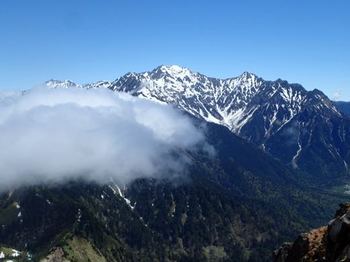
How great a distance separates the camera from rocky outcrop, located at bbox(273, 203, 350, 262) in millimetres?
60969

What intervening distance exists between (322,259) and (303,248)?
23.3 ft

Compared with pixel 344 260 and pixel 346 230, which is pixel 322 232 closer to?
pixel 346 230

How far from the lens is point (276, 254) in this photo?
85375 mm

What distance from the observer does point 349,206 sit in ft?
236

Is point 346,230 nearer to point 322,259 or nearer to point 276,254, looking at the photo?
Result: point 322,259

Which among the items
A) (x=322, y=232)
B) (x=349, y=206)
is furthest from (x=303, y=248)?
(x=349, y=206)

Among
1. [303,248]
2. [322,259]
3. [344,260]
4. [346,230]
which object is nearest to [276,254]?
[303,248]

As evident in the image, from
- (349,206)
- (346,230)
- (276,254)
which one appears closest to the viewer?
(346,230)

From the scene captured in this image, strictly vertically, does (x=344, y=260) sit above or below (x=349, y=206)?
below

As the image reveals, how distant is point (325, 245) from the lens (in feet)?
221

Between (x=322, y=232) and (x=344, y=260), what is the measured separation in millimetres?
18262

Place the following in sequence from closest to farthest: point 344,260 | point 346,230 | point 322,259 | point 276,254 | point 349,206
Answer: point 344,260 → point 346,230 → point 322,259 → point 349,206 → point 276,254

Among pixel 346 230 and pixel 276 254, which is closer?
pixel 346 230

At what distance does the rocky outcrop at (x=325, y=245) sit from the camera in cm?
6097
